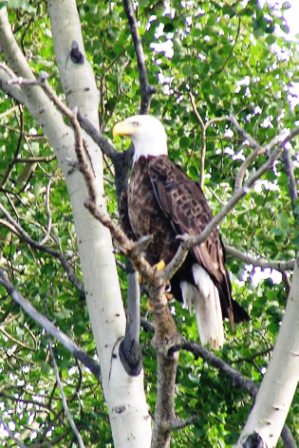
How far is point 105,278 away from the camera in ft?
14.3

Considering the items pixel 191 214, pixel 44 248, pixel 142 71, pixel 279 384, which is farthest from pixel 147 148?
pixel 279 384

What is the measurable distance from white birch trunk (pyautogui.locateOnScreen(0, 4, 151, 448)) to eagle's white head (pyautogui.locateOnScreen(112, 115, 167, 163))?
472mm

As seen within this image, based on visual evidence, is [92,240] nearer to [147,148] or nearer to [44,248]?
[44,248]

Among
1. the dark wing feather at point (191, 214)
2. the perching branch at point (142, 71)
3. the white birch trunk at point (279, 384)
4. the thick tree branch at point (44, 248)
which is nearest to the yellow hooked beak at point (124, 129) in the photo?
the dark wing feather at point (191, 214)

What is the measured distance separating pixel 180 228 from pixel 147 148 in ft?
1.59

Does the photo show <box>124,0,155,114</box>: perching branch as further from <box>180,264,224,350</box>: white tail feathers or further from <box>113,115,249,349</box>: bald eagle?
<box>180,264,224,350</box>: white tail feathers

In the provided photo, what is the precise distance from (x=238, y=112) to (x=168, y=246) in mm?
1387

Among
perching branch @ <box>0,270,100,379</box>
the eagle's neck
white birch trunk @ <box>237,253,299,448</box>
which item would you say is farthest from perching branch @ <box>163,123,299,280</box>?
the eagle's neck

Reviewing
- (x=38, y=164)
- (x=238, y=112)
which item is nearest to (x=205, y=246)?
(x=238, y=112)

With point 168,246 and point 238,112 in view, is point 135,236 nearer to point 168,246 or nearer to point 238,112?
point 168,246

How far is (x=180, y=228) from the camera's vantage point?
490cm

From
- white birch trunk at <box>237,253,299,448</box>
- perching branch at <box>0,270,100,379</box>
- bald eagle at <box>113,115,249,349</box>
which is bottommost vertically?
white birch trunk at <box>237,253,299,448</box>

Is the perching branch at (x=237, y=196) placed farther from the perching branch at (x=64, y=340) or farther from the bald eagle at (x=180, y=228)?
the bald eagle at (x=180, y=228)

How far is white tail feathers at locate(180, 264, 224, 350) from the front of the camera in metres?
4.71
